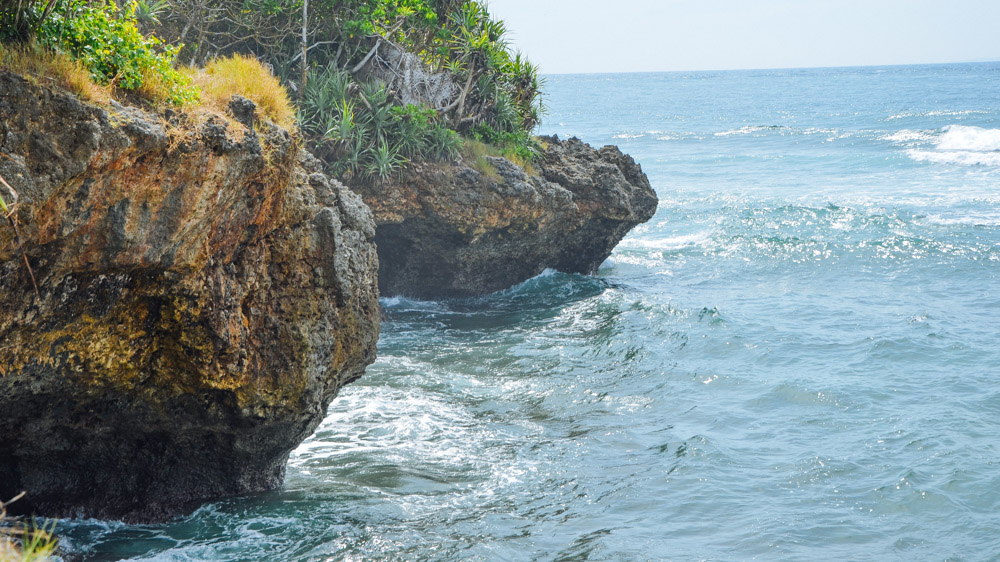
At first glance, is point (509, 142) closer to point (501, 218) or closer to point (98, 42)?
point (501, 218)

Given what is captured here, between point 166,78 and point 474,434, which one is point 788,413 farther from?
point 166,78

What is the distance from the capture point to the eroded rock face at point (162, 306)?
5.82 meters

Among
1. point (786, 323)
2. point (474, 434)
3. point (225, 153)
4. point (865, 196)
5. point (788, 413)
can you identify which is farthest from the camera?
point (865, 196)

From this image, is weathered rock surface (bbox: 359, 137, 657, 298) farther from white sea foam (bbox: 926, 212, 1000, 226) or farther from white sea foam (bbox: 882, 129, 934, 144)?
white sea foam (bbox: 882, 129, 934, 144)

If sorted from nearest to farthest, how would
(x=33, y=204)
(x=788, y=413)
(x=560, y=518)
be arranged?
(x=33, y=204) < (x=560, y=518) < (x=788, y=413)

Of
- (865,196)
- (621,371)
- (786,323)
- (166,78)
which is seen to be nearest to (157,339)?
(166,78)

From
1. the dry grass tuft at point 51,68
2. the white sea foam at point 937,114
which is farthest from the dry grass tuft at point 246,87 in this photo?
the white sea foam at point 937,114

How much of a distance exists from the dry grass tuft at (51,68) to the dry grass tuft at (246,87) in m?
1.51

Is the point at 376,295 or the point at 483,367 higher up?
the point at 376,295

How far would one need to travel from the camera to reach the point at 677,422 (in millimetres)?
11883

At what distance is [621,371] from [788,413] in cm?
274

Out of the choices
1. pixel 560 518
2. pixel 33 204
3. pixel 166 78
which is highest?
pixel 166 78

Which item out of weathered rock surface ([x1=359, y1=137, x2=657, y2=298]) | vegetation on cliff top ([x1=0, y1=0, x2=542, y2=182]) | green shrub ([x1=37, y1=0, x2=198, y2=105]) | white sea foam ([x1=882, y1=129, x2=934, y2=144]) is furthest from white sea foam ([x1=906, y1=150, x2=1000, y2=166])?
green shrub ([x1=37, y1=0, x2=198, y2=105])

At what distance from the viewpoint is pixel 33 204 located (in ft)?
18.1
